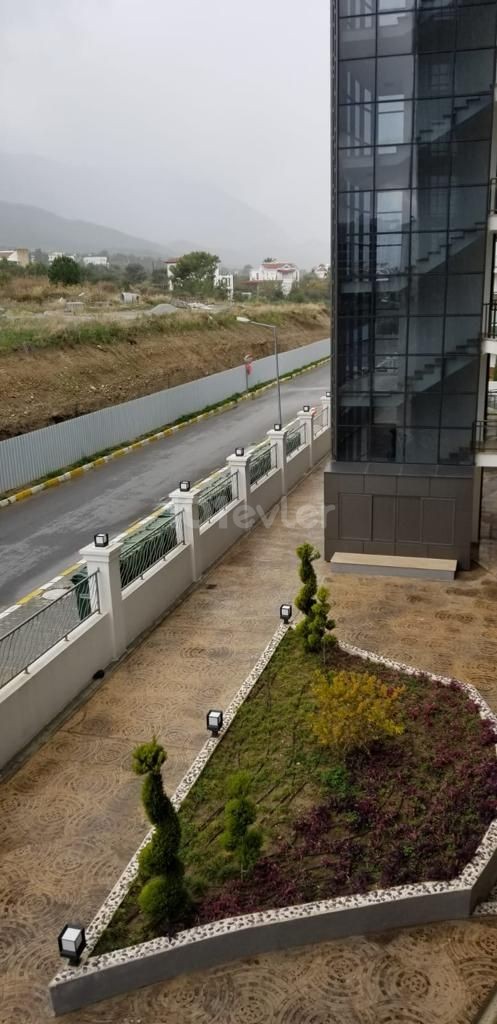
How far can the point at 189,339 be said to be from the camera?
151ft

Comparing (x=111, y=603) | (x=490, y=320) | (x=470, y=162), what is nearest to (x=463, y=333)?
(x=490, y=320)

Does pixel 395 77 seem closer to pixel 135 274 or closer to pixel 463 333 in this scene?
pixel 463 333

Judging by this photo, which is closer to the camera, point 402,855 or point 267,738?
point 402,855

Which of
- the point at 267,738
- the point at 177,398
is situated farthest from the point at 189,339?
the point at 267,738

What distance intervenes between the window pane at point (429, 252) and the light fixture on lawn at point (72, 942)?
38.6ft

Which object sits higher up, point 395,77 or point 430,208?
point 395,77

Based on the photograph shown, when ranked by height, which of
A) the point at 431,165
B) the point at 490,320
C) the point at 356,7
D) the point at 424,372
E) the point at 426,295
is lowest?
the point at 424,372

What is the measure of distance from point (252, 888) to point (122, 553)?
5.86 m

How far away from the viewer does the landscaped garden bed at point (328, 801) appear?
6.63 meters

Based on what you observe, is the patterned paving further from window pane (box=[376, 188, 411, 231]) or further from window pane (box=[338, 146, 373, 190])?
window pane (box=[338, 146, 373, 190])

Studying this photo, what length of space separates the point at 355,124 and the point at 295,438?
31.8 ft

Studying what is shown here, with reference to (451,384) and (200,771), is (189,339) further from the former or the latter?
(200,771)

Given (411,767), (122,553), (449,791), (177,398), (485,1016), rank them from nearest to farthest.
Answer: (485,1016) → (449,791) → (411,767) → (122,553) → (177,398)

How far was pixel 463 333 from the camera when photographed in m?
14.3
